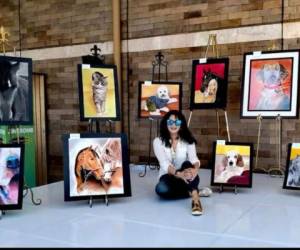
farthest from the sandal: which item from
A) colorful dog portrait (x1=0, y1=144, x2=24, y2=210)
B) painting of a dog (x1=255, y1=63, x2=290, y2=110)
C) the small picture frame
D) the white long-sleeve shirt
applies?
painting of a dog (x1=255, y1=63, x2=290, y2=110)

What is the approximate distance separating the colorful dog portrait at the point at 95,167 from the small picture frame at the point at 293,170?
1.58 metres

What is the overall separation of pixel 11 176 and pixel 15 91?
82 centimetres

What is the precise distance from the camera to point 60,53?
6.03 metres

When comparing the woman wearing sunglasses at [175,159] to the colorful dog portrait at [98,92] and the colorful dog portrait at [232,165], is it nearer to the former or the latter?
the colorful dog portrait at [232,165]

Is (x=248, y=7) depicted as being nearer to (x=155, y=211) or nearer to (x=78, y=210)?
(x=155, y=211)

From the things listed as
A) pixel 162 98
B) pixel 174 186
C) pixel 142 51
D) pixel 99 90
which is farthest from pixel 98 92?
pixel 142 51

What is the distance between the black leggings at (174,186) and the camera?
3.23 m

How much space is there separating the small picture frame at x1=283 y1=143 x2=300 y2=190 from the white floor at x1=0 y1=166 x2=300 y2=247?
12 cm

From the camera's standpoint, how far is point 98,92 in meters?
4.01

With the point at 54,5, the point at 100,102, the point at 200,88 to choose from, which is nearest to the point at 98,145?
the point at 100,102

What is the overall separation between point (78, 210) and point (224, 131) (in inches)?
102

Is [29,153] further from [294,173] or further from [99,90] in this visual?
[294,173]

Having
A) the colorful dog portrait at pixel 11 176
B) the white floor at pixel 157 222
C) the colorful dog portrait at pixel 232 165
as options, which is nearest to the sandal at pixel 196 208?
the white floor at pixel 157 222

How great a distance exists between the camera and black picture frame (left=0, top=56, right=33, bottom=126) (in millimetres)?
3070
